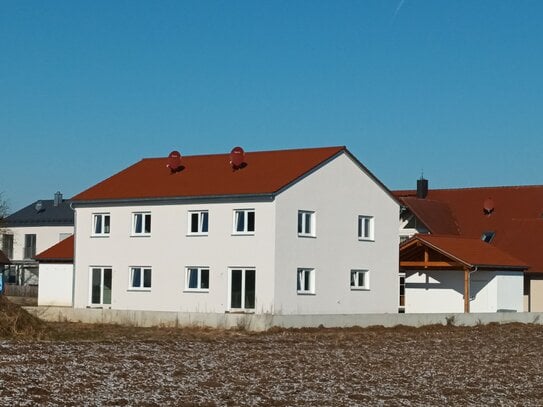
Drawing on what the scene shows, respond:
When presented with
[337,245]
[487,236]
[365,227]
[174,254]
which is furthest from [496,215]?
[174,254]

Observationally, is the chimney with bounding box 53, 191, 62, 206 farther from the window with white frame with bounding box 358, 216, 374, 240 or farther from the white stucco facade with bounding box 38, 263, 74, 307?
the window with white frame with bounding box 358, 216, 374, 240

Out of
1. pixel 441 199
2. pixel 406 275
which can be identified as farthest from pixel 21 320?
pixel 441 199

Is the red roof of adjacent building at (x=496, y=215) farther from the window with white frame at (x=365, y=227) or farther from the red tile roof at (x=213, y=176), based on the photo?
the red tile roof at (x=213, y=176)

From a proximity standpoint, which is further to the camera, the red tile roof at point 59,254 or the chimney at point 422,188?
the chimney at point 422,188

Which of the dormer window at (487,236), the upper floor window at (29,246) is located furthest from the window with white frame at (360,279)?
the upper floor window at (29,246)

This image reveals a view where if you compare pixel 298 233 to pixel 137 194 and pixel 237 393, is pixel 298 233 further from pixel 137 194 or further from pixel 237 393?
pixel 237 393

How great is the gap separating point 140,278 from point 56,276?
8.33 m

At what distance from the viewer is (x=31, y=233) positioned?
7906 centimetres

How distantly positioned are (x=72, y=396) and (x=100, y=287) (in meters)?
27.0

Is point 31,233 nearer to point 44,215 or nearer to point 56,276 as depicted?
point 44,215

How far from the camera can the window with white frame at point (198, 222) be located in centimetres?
4084

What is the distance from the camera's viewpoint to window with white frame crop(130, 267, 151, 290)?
42406 mm

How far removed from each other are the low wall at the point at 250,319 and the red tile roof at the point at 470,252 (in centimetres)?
308

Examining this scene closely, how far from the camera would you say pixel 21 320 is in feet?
94.5
